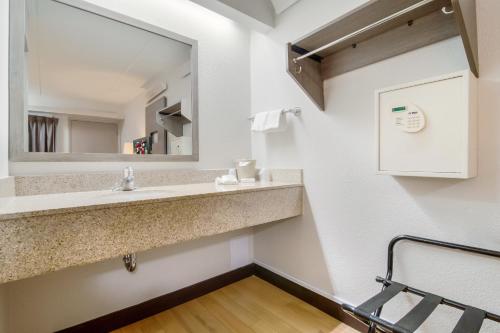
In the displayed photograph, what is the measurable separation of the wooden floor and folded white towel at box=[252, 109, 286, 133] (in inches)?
47.6

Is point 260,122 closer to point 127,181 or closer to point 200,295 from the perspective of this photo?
point 127,181

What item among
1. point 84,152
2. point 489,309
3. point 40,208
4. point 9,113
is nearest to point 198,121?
point 84,152

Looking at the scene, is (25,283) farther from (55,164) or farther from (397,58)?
(397,58)

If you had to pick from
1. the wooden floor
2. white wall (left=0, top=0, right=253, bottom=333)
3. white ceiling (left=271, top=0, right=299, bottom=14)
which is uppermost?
Answer: white ceiling (left=271, top=0, right=299, bottom=14)

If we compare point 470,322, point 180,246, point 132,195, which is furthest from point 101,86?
point 470,322

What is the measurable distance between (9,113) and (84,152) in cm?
34

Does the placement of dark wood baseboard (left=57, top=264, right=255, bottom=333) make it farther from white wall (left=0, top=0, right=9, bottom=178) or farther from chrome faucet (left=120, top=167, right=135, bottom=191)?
white wall (left=0, top=0, right=9, bottom=178)

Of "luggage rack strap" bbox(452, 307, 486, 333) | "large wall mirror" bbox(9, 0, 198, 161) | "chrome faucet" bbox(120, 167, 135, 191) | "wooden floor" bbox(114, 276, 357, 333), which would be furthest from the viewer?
"wooden floor" bbox(114, 276, 357, 333)

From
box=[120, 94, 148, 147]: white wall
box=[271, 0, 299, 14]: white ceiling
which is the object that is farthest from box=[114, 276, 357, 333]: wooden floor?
box=[271, 0, 299, 14]: white ceiling

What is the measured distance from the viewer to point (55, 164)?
4.17ft

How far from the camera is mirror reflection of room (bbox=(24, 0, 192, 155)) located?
4.03 feet

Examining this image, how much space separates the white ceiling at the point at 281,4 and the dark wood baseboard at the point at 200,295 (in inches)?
77.7

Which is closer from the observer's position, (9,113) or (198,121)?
(9,113)

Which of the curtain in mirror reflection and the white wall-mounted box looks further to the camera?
the curtain in mirror reflection
